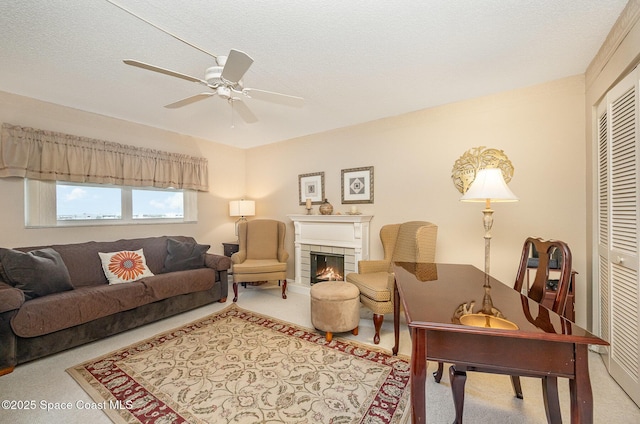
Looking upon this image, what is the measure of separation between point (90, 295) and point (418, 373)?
2.82 metres

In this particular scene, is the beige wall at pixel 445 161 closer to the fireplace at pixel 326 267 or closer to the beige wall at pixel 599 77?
the beige wall at pixel 599 77

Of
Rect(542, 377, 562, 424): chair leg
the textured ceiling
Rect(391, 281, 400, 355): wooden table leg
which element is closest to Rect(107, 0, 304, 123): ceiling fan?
the textured ceiling

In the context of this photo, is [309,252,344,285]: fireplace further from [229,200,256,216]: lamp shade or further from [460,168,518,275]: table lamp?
[460,168,518,275]: table lamp

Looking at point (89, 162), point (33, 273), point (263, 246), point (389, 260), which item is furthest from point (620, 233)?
point (89, 162)

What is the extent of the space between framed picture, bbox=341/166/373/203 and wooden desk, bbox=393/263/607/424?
2491 mm

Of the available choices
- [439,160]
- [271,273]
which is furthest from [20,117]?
[439,160]

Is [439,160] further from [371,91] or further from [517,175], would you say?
[371,91]

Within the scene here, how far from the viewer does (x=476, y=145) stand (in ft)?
9.64

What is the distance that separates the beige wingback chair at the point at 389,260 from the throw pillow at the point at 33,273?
2.77 metres

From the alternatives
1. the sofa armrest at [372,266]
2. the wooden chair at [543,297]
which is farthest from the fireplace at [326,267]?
the wooden chair at [543,297]

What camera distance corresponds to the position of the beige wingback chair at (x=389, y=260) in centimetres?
246

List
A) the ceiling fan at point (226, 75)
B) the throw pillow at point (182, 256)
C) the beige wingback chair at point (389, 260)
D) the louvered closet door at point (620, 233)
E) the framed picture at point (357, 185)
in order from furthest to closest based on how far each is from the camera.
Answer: the framed picture at point (357, 185) → the throw pillow at point (182, 256) → the beige wingback chair at point (389, 260) → the louvered closet door at point (620, 233) → the ceiling fan at point (226, 75)

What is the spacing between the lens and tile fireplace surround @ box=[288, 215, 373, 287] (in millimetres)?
3572

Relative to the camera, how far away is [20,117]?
282cm
